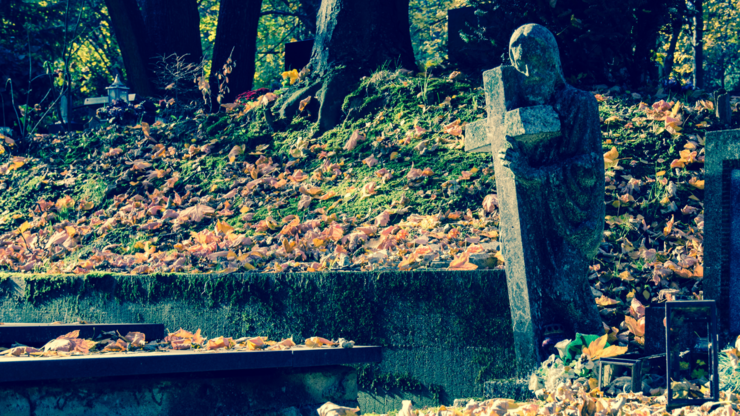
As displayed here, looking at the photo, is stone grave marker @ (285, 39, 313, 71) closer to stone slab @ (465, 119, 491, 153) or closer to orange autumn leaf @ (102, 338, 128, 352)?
stone slab @ (465, 119, 491, 153)

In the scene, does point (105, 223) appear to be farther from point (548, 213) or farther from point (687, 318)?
point (687, 318)

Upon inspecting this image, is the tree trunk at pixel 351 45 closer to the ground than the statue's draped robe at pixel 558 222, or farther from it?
farther from it

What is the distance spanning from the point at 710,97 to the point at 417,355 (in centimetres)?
414

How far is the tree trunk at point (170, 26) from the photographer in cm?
1079

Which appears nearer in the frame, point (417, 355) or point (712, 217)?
point (712, 217)

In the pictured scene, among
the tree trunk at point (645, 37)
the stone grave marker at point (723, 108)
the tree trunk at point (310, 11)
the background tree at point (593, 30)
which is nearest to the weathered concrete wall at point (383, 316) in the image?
the stone grave marker at point (723, 108)

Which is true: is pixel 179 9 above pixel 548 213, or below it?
above

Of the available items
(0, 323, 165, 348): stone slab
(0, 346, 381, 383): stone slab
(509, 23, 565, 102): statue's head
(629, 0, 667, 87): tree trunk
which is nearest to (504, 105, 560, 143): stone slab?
(509, 23, 565, 102): statue's head

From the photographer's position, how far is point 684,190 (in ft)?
16.4

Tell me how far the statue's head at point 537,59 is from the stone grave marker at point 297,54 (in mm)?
7125

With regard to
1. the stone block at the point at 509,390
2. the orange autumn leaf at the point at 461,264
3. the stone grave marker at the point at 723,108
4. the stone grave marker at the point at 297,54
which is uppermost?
the stone grave marker at the point at 297,54

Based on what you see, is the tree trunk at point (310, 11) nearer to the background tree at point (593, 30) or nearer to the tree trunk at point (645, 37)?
the background tree at point (593, 30)

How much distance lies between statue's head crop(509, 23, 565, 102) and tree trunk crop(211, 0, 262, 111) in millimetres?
7117

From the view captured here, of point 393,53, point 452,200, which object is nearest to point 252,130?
point 393,53
